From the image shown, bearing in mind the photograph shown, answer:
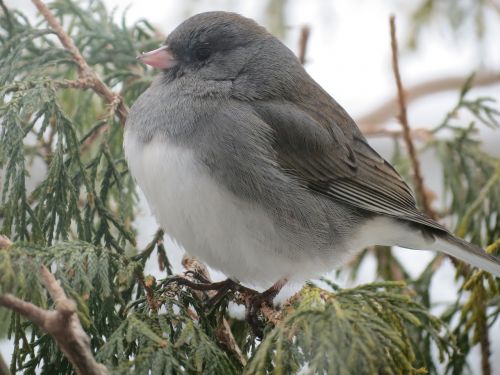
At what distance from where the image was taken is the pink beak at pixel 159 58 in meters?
1.98

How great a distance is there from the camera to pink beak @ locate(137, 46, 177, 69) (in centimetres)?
198

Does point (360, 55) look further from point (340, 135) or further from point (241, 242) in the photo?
point (241, 242)

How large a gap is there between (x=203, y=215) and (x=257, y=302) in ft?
0.84

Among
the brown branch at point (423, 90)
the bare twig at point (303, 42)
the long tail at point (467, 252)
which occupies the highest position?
the brown branch at point (423, 90)

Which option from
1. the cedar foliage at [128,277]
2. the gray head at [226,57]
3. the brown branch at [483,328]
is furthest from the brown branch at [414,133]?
the brown branch at [483,328]

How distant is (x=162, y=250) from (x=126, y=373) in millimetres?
752

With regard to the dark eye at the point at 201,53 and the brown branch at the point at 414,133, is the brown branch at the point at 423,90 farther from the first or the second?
the dark eye at the point at 201,53

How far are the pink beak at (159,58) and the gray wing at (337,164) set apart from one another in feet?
0.93

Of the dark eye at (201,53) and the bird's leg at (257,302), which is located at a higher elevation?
the dark eye at (201,53)

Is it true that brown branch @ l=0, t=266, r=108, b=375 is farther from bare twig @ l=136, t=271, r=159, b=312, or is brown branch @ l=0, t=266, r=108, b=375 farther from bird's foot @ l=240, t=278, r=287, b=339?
bird's foot @ l=240, t=278, r=287, b=339

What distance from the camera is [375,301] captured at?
1.33 m

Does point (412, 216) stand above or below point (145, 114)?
below

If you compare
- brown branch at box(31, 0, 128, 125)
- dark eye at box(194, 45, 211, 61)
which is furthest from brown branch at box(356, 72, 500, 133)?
brown branch at box(31, 0, 128, 125)

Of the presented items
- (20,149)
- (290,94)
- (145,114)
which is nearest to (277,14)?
(290,94)
